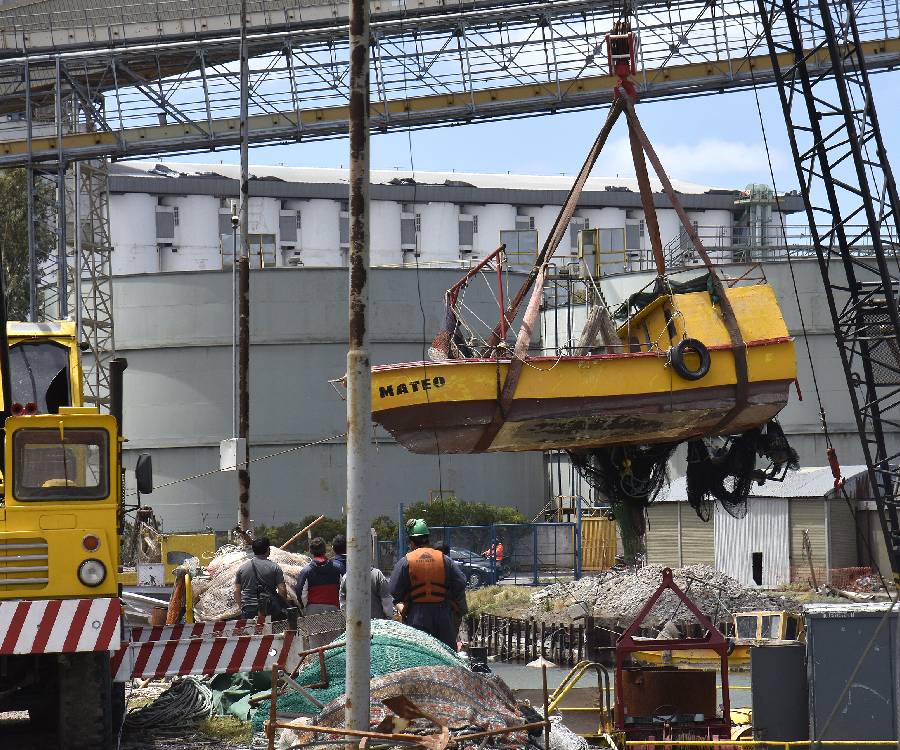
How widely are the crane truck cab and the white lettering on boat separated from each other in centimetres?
692

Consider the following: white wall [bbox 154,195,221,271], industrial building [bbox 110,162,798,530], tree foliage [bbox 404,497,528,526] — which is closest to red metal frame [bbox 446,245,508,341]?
industrial building [bbox 110,162,798,530]

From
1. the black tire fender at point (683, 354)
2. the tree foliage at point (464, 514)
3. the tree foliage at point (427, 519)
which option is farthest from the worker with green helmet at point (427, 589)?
the tree foliage at point (464, 514)

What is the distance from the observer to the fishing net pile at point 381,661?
36.4ft

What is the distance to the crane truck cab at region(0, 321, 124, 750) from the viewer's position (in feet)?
35.3

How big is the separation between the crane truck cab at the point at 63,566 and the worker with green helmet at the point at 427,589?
302 centimetres

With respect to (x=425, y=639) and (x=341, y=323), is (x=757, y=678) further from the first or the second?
(x=341, y=323)

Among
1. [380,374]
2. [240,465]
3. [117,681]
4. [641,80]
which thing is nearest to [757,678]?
[117,681]

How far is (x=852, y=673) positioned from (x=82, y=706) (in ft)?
19.3

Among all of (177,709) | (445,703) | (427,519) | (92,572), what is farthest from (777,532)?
(92,572)

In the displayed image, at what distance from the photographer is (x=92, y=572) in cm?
1094

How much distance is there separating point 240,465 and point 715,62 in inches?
930

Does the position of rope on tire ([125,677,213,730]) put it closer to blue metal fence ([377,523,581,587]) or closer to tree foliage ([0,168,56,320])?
→ blue metal fence ([377,523,581,587])

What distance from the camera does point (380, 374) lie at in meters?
18.5

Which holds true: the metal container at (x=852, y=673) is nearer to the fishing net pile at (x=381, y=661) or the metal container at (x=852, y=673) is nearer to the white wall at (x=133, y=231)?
the fishing net pile at (x=381, y=661)
